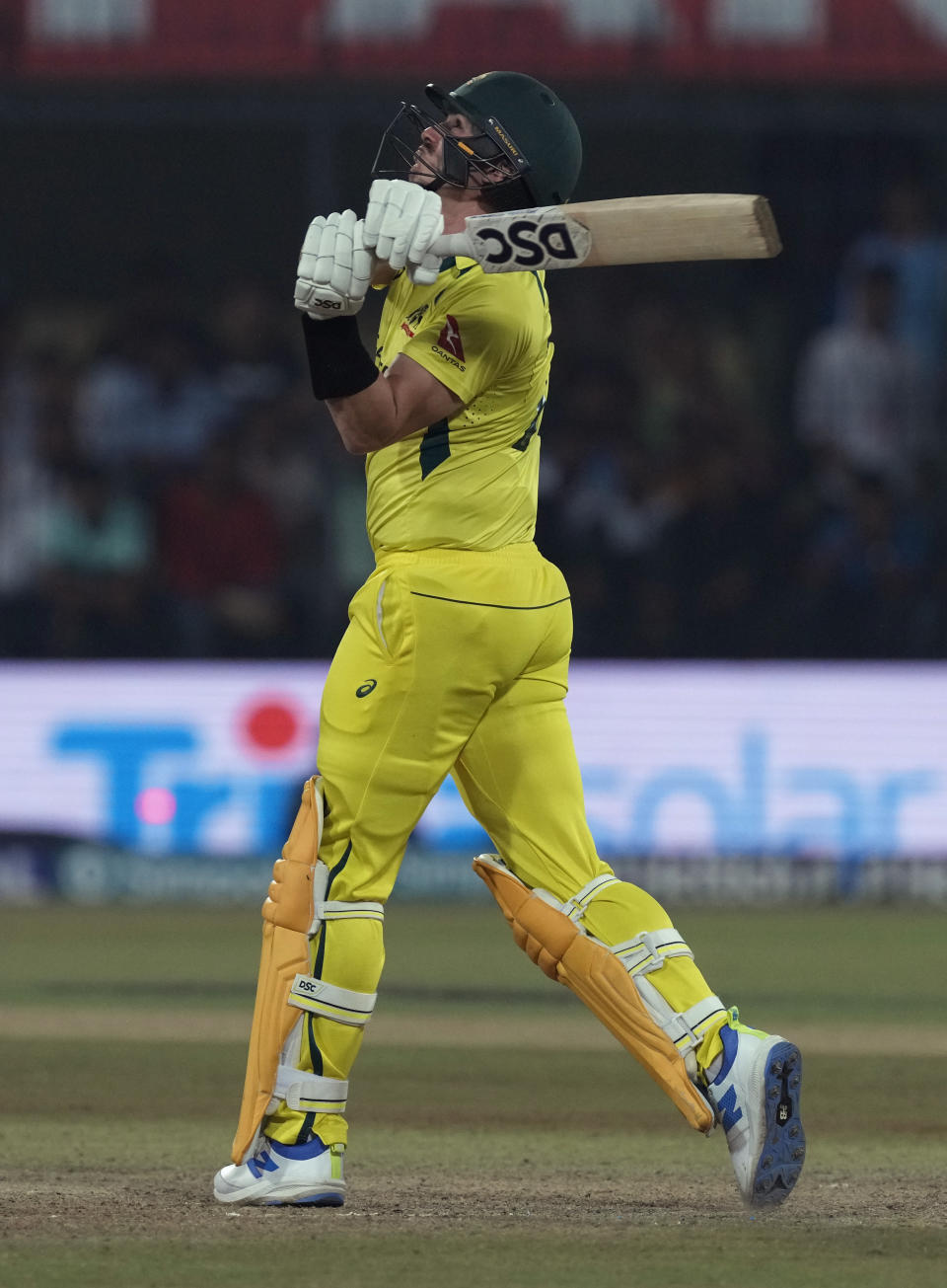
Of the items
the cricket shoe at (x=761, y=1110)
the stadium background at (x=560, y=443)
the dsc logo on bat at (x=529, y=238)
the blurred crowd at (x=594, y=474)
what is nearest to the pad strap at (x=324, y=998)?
the cricket shoe at (x=761, y=1110)

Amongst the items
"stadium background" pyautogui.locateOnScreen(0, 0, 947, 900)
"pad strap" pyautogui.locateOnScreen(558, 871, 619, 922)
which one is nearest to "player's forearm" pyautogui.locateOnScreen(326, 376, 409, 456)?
"pad strap" pyautogui.locateOnScreen(558, 871, 619, 922)

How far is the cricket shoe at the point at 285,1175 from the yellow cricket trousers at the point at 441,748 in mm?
32

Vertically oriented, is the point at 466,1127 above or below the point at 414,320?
below

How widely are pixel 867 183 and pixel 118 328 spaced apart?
3.63 m

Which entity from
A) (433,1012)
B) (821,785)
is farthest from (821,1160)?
(821,785)

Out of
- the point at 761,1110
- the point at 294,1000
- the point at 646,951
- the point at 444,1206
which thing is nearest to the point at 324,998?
the point at 294,1000

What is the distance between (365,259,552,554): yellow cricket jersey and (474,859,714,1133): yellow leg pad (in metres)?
0.63

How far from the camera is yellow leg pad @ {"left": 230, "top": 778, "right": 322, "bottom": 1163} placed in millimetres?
4430

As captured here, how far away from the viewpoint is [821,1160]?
207 inches

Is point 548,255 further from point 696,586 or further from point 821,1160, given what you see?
point 696,586

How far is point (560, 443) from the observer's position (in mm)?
12336

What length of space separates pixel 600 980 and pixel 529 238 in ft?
4.24

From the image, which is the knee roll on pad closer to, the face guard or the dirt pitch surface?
the dirt pitch surface

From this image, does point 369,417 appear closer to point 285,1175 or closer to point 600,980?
point 600,980
